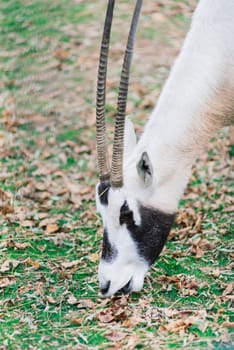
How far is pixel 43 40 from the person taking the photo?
12.2 meters

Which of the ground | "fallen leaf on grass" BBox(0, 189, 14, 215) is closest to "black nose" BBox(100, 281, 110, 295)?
the ground

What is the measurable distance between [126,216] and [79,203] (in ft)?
7.99

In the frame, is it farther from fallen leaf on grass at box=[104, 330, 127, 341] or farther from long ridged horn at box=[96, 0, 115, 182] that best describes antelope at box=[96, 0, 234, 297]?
fallen leaf on grass at box=[104, 330, 127, 341]

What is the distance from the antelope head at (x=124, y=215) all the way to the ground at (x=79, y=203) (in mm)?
397

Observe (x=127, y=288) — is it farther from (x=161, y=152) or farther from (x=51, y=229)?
(x=51, y=229)

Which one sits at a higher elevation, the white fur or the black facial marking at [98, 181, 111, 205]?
the white fur

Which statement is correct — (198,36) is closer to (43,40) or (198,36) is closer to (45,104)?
(45,104)

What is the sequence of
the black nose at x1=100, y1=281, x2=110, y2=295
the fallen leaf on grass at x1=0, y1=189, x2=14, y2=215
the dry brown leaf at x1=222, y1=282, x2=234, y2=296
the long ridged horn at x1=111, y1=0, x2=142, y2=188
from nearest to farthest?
1. the long ridged horn at x1=111, y1=0, x2=142, y2=188
2. the black nose at x1=100, y1=281, x2=110, y2=295
3. the dry brown leaf at x1=222, y1=282, x2=234, y2=296
4. the fallen leaf on grass at x1=0, y1=189, x2=14, y2=215

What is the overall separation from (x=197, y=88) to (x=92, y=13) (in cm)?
685

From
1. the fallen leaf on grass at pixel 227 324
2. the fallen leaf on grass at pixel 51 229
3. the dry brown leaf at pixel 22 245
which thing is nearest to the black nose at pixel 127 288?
the fallen leaf on grass at pixel 227 324

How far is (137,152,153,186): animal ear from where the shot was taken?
590 cm

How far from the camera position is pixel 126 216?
612cm

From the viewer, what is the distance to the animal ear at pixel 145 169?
5.90 metres

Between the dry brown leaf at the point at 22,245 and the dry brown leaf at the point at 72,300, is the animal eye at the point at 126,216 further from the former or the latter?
the dry brown leaf at the point at 22,245
